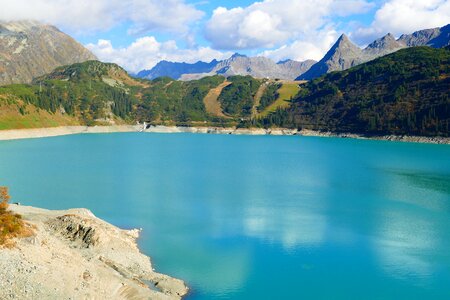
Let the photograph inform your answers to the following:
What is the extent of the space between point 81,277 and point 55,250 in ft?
15.0

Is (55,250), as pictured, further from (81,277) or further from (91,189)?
(91,189)

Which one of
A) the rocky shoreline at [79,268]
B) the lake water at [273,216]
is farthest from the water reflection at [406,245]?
the rocky shoreline at [79,268]

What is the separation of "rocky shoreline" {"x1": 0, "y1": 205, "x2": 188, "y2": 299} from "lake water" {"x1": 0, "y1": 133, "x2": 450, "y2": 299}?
3.36m

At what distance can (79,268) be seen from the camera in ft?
128

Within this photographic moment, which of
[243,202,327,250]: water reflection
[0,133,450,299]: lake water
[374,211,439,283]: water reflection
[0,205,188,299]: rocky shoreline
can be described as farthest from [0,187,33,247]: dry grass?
[374,211,439,283]: water reflection

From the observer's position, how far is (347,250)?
5484cm

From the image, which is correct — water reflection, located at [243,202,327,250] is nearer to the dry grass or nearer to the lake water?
the lake water

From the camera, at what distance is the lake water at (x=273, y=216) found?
45594 millimetres

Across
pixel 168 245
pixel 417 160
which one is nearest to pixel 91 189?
pixel 168 245

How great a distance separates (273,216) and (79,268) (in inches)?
1486

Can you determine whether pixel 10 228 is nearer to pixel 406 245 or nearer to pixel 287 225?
pixel 287 225

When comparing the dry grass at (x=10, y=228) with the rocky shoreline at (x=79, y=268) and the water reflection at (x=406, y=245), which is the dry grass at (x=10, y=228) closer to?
the rocky shoreline at (x=79, y=268)

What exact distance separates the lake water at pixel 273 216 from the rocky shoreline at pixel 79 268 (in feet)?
11.0

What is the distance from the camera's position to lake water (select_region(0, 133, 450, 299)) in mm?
45594
